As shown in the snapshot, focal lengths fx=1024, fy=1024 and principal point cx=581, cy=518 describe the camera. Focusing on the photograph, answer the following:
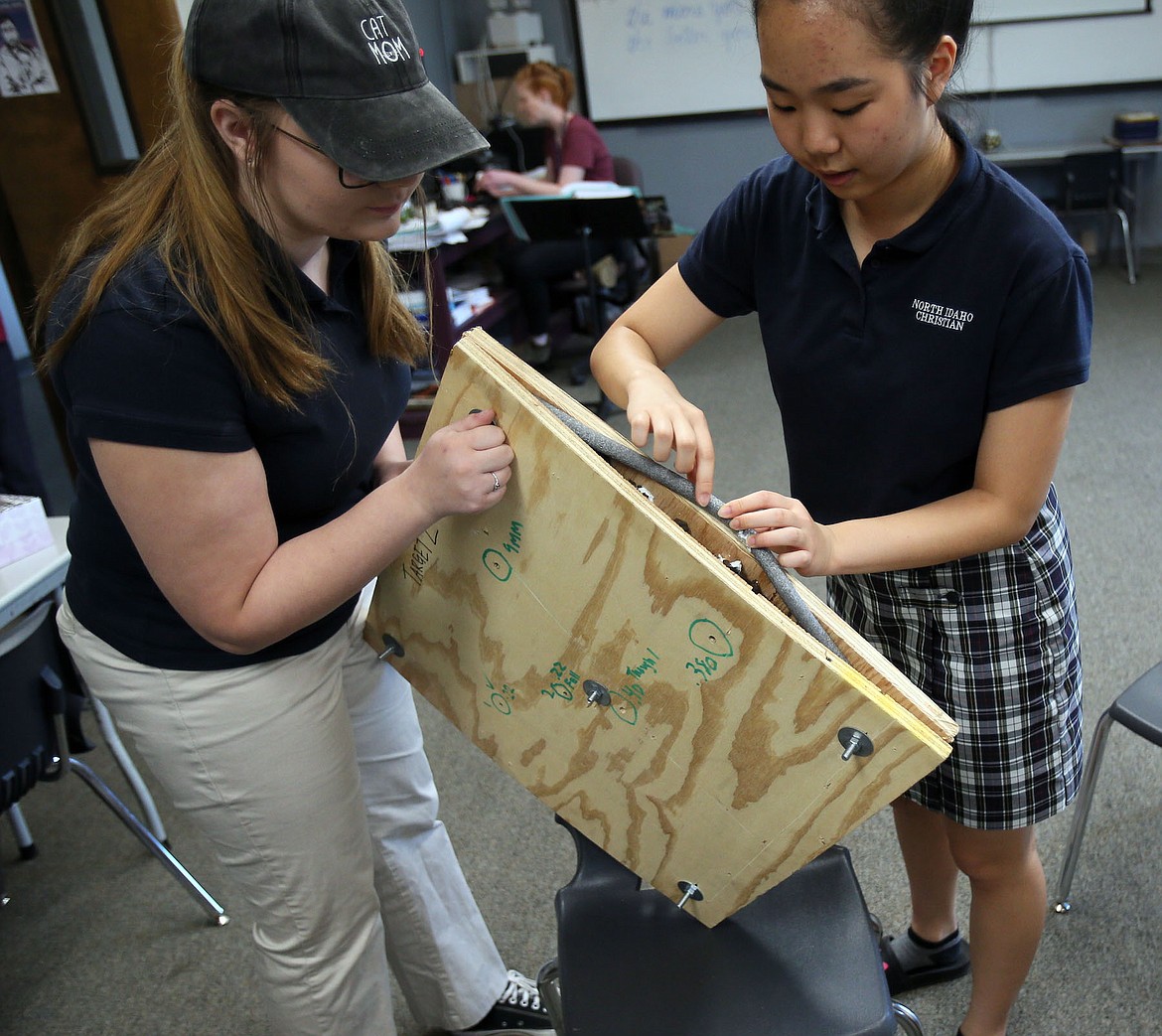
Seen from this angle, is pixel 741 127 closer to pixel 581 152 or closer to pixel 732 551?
pixel 581 152

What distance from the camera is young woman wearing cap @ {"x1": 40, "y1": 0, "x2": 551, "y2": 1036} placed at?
0.87 m

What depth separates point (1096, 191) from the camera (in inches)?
206

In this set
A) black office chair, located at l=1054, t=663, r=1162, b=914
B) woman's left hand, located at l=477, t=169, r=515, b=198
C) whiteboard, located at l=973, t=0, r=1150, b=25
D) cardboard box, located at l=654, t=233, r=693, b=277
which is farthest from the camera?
cardboard box, located at l=654, t=233, r=693, b=277

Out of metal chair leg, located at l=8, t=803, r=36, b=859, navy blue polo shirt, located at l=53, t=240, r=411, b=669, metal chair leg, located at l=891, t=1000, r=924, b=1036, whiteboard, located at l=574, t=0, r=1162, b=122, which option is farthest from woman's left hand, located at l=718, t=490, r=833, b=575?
whiteboard, located at l=574, t=0, r=1162, b=122

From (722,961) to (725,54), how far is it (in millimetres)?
5616

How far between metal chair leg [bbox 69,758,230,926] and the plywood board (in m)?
1.14

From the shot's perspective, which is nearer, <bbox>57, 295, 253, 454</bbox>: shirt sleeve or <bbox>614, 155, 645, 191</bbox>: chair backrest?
<bbox>57, 295, 253, 454</bbox>: shirt sleeve

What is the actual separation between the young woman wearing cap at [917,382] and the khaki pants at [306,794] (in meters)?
0.51

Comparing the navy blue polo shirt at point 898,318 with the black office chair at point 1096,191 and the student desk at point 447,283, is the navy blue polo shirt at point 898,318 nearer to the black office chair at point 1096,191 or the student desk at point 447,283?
the student desk at point 447,283

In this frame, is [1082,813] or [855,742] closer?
[855,742]

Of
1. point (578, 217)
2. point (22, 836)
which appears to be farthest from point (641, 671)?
point (578, 217)

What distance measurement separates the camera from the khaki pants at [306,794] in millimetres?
1113

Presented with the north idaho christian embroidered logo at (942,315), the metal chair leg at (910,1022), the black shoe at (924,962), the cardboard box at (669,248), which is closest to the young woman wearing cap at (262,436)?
the north idaho christian embroidered logo at (942,315)

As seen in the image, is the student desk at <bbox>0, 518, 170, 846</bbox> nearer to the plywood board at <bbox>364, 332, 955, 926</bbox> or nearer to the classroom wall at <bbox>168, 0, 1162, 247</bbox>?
the plywood board at <bbox>364, 332, 955, 926</bbox>
